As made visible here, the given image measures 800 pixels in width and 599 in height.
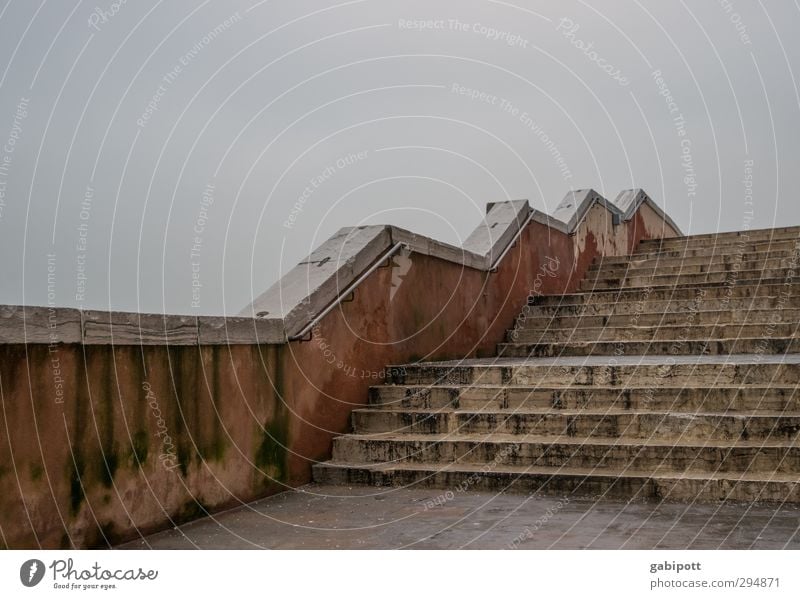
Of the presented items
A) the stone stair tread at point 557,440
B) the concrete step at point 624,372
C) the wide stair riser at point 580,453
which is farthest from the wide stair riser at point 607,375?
the wide stair riser at point 580,453

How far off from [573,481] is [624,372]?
123 cm

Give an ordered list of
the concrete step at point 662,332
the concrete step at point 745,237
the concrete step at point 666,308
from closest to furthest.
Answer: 1. the concrete step at point 662,332
2. the concrete step at point 666,308
3. the concrete step at point 745,237

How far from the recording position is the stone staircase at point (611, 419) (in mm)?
4523

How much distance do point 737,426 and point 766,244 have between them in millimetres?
6295

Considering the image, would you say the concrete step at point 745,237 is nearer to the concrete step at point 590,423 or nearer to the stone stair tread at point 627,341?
the stone stair tread at point 627,341

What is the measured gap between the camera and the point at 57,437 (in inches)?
136

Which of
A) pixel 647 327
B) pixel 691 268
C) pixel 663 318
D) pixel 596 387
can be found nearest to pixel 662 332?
pixel 647 327

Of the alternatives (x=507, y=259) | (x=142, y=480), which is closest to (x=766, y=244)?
(x=507, y=259)

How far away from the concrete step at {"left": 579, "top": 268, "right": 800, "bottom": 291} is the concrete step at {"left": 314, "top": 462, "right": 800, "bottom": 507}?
14.0 feet

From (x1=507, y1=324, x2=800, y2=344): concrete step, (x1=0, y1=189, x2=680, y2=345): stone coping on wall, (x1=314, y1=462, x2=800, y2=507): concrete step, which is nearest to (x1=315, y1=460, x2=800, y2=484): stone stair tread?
(x1=314, y1=462, x2=800, y2=507): concrete step

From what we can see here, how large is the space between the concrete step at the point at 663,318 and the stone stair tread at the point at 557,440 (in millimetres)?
2886

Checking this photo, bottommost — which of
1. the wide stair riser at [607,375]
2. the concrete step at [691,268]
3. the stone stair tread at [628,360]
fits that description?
the wide stair riser at [607,375]

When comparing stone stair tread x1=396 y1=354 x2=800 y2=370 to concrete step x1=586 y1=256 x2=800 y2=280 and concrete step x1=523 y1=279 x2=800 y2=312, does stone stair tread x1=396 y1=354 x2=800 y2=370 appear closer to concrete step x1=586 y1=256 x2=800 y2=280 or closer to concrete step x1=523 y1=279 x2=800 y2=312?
concrete step x1=523 y1=279 x2=800 y2=312

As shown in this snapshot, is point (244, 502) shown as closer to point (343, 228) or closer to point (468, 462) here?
point (468, 462)
